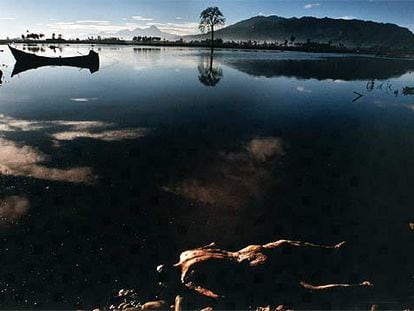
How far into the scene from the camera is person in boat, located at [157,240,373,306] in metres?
10.5

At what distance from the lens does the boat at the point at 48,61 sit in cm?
6600


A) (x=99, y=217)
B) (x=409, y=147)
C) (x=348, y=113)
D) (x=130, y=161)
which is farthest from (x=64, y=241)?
(x=348, y=113)

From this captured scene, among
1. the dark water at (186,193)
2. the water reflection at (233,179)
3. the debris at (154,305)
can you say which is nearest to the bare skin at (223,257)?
the dark water at (186,193)

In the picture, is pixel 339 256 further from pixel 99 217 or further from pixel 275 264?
pixel 99 217

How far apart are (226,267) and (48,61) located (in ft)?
231

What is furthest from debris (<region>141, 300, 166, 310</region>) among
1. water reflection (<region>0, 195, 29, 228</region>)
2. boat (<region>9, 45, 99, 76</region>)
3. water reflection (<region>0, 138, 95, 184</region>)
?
boat (<region>9, 45, 99, 76</region>)

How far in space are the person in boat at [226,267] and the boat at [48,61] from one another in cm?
6336

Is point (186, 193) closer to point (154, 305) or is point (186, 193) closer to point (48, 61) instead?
point (154, 305)

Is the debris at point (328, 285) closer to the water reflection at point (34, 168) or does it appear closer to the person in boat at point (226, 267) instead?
the person in boat at point (226, 267)

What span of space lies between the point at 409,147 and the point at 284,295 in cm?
1982

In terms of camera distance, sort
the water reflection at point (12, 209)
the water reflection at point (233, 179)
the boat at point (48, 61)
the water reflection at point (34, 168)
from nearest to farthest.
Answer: the water reflection at point (12, 209), the water reflection at point (233, 179), the water reflection at point (34, 168), the boat at point (48, 61)

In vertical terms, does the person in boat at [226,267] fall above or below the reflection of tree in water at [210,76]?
below

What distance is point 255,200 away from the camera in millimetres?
15305

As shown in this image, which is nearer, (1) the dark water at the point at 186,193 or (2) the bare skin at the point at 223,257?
(2) the bare skin at the point at 223,257
